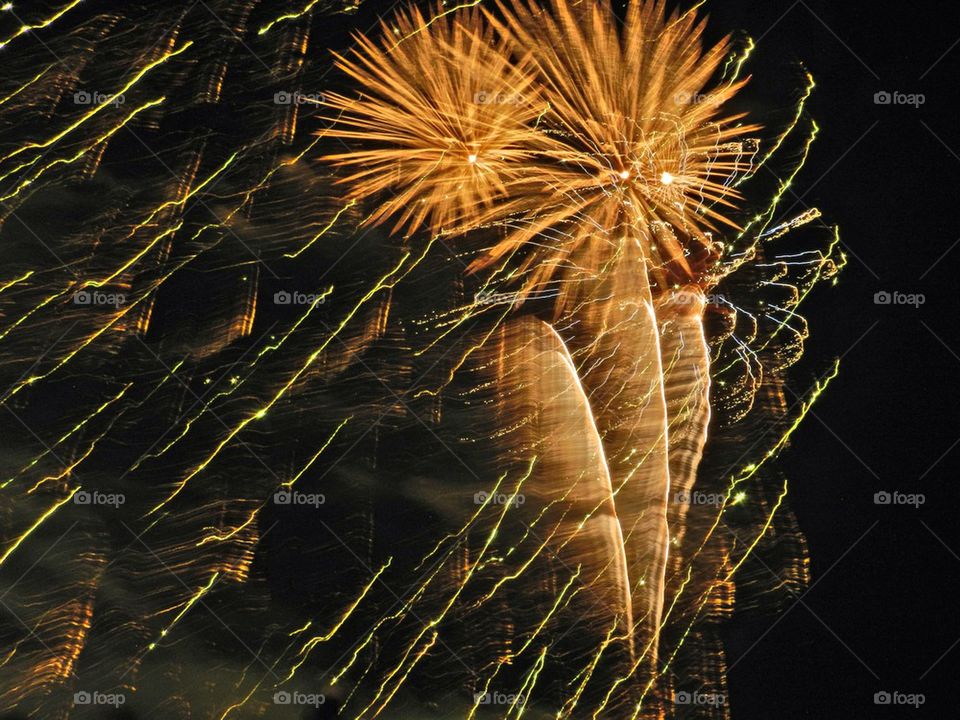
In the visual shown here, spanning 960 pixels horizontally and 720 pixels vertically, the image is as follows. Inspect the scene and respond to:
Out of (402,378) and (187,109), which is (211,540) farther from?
(187,109)

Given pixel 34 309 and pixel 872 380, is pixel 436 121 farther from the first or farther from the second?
pixel 872 380

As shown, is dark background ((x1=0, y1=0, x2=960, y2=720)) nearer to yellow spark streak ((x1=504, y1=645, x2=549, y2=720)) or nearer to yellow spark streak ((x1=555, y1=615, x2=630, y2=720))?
yellow spark streak ((x1=555, y1=615, x2=630, y2=720))

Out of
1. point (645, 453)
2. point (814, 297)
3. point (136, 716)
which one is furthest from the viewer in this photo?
point (814, 297)

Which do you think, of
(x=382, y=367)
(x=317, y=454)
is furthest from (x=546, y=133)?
(x=317, y=454)

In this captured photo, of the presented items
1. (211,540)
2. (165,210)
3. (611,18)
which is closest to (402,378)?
(211,540)

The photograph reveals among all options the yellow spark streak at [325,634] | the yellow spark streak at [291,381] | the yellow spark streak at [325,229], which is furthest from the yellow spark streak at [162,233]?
the yellow spark streak at [325,634]

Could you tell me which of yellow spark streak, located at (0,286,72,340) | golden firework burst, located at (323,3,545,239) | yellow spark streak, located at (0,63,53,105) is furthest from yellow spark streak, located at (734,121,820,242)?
yellow spark streak, located at (0,63,53,105)
